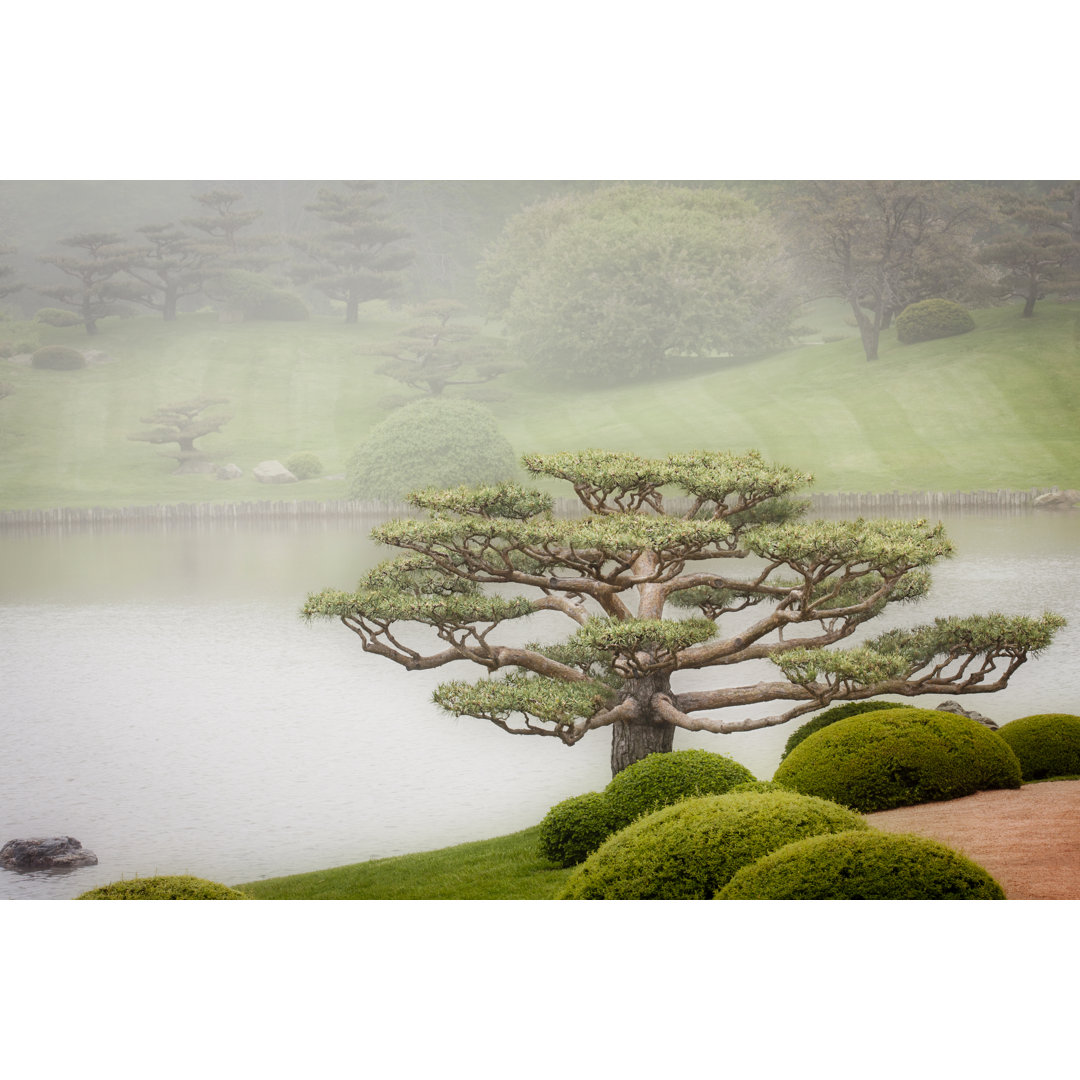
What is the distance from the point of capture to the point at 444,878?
9.27m

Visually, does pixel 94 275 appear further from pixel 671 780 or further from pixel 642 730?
pixel 671 780

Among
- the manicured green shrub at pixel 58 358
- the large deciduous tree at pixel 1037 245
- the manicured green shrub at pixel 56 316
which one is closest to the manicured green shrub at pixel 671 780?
the large deciduous tree at pixel 1037 245

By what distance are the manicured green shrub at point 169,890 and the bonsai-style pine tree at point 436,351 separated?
214 inches

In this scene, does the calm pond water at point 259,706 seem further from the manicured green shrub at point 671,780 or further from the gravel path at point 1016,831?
the gravel path at point 1016,831

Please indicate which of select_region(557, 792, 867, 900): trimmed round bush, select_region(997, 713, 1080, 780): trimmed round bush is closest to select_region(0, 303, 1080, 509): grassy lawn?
select_region(997, 713, 1080, 780): trimmed round bush

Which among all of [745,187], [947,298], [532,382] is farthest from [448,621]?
[947,298]

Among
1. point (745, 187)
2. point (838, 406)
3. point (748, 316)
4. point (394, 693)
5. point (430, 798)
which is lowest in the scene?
point (430, 798)

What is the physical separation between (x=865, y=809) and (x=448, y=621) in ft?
12.6

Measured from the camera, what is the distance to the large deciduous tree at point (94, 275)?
11.5m

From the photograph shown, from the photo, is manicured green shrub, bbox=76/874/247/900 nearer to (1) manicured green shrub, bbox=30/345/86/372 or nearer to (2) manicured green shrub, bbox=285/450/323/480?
(2) manicured green shrub, bbox=285/450/323/480

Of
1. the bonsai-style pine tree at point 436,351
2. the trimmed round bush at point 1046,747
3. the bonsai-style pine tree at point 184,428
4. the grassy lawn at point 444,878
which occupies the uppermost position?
the bonsai-style pine tree at point 436,351

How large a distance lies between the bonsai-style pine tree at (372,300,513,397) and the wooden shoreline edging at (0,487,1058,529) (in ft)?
4.28
